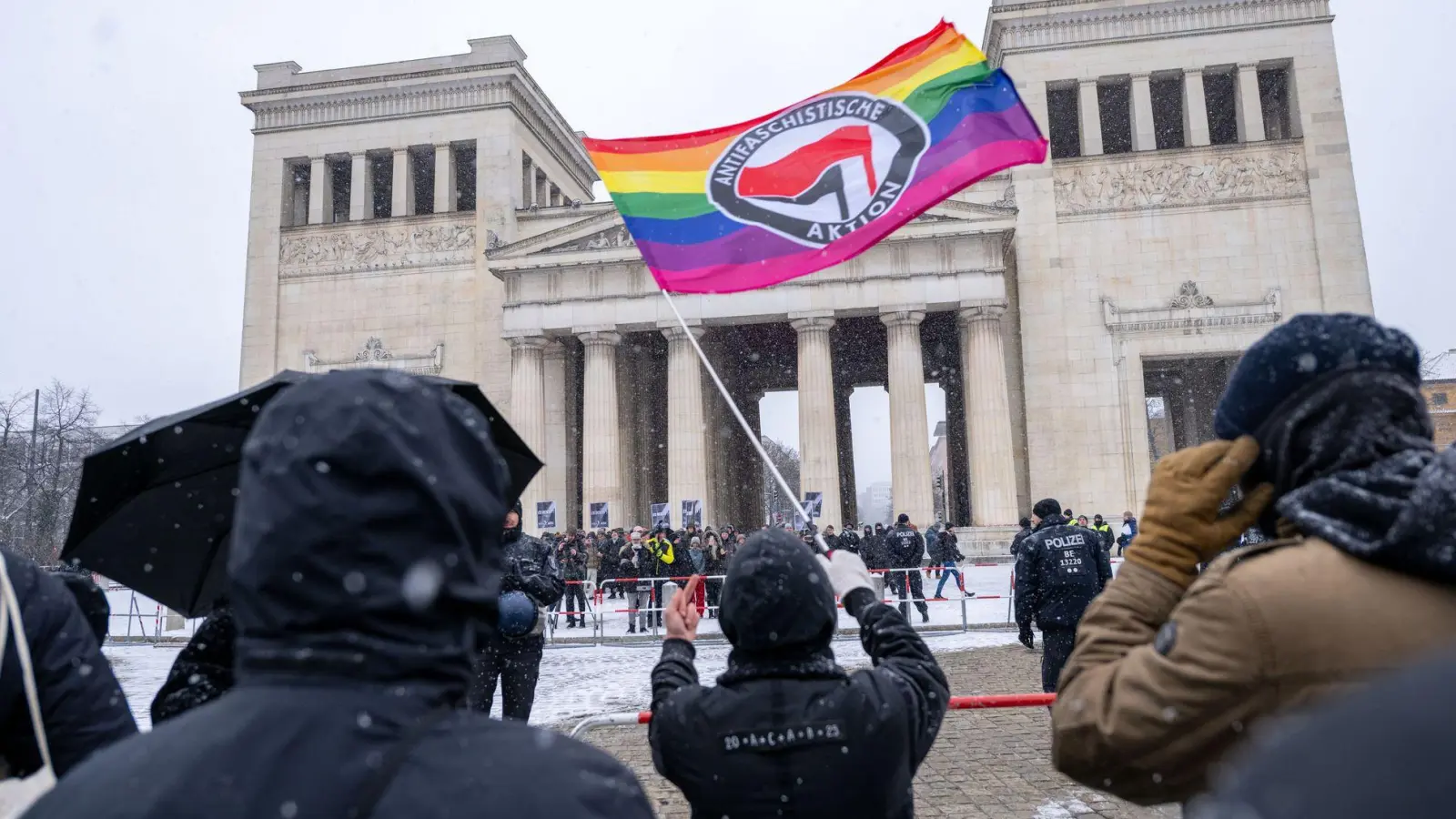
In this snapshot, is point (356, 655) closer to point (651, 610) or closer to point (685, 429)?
point (651, 610)

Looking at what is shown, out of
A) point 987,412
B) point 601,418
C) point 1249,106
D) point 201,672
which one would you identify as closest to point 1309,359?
point 201,672

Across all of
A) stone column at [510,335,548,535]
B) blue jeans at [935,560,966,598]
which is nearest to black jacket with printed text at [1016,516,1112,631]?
blue jeans at [935,560,966,598]

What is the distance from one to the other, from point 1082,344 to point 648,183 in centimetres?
2828

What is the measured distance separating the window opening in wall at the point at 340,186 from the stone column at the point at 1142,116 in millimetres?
30274

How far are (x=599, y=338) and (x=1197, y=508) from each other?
107 feet

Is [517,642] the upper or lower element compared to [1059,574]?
lower

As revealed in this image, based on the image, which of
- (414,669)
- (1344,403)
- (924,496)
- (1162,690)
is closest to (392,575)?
(414,669)

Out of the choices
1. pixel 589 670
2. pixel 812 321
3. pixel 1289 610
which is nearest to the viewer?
pixel 1289 610

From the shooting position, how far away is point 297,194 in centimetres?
4103

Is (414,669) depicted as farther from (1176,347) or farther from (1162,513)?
(1176,347)

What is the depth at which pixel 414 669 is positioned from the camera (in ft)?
4.18

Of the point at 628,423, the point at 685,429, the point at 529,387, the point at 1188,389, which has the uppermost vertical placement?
the point at 529,387

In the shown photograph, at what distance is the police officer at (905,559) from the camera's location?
17672 millimetres

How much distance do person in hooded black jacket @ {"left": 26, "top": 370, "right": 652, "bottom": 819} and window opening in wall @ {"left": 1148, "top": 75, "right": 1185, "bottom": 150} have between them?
130 feet
